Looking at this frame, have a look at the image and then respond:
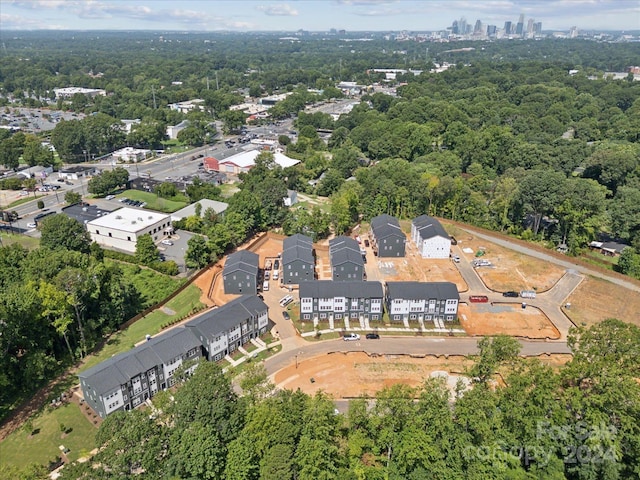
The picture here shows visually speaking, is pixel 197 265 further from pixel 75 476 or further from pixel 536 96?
pixel 536 96

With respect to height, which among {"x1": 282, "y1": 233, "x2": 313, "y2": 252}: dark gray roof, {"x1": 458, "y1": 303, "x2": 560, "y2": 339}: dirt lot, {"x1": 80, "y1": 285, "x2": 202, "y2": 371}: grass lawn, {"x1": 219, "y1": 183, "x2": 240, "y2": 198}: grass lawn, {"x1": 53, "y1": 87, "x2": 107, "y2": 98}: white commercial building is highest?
{"x1": 53, "y1": 87, "x2": 107, "y2": 98}: white commercial building

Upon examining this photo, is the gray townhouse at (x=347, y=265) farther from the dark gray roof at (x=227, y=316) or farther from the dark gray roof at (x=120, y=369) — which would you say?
the dark gray roof at (x=120, y=369)

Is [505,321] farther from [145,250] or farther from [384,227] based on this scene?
[145,250]

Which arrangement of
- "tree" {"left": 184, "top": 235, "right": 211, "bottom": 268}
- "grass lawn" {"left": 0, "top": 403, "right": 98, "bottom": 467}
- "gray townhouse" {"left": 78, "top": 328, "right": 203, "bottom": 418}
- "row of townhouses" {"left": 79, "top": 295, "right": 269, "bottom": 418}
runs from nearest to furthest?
"grass lawn" {"left": 0, "top": 403, "right": 98, "bottom": 467} < "gray townhouse" {"left": 78, "top": 328, "right": 203, "bottom": 418} < "row of townhouses" {"left": 79, "top": 295, "right": 269, "bottom": 418} < "tree" {"left": 184, "top": 235, "right": 211, "bottom": 268}

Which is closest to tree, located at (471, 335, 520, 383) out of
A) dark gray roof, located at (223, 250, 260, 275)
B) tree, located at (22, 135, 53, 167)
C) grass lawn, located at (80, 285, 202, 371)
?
dark gray roof, located at (223, 250, 260, 275)

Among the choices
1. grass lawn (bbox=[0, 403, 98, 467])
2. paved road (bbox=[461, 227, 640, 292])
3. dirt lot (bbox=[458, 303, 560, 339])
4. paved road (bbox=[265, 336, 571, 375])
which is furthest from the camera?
paved road (bbox=[461, 227, 640, 292])

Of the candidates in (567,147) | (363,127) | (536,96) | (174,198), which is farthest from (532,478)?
(536,96)

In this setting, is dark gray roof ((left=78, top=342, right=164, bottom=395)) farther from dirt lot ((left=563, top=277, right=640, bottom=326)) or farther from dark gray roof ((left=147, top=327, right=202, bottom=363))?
dirt lot ((left=563, top=277, right=640, bottom=326))

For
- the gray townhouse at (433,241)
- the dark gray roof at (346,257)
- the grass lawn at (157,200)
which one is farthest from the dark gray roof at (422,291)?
the grass lawn at (157,200)
